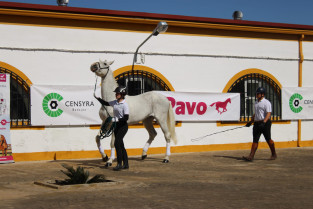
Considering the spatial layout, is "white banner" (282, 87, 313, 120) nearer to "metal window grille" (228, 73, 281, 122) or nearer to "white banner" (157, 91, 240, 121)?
"metal window grille" (228, 73, 281, 122)

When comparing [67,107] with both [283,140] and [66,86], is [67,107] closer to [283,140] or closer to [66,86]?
[66,86]

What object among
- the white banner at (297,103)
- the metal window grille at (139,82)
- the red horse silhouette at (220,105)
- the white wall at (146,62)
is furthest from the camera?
the white banner at (297,103)

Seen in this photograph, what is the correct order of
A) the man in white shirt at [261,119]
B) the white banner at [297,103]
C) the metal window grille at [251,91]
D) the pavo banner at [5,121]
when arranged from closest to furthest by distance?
the pavo banner at [5,121] → the man in white shirt at [261,119] → the metal window grille at [251,91] → the white banner at [297,103]

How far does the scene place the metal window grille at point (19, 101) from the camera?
1509 centimetres

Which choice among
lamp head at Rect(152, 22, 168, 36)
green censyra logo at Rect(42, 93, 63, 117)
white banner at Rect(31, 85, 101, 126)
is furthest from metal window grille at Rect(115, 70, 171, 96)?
green censyra logo at Rect(42, 93, 63, 117)

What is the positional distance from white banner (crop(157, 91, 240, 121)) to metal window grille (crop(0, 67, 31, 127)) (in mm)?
4272

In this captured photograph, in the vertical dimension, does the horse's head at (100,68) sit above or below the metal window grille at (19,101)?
above

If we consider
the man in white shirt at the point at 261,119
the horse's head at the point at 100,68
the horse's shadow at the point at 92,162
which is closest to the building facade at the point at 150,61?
the horse's shadow at the point at 92,162

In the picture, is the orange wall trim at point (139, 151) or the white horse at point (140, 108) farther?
the orange wall trim at point (139, 151)

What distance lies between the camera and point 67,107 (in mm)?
15656

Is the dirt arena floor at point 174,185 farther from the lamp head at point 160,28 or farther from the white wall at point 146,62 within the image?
the lamp head at point 160,28

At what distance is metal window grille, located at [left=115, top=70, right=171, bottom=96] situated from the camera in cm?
1672

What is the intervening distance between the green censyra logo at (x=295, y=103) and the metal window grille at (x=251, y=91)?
0.46 metres

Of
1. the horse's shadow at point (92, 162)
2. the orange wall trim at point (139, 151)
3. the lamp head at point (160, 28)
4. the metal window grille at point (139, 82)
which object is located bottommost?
the horse's shadow at point (92, 162)
